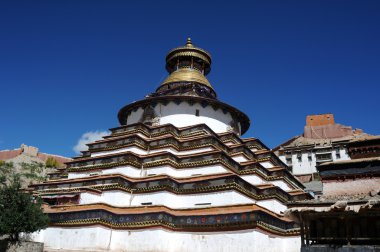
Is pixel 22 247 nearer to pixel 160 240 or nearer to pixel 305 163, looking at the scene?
pixel 160 240

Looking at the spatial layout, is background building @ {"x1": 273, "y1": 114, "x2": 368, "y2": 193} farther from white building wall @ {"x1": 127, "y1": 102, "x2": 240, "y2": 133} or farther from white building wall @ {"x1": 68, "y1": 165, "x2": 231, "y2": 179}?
white building wall @ {"x1": 68, "y1": 165, "x2": 231, "y2": 179}

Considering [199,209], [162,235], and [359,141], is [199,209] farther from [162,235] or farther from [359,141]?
[359,141]

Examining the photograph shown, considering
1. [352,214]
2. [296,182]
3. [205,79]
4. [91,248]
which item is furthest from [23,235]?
[205,79]

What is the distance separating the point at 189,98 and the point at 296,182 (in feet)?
32.6

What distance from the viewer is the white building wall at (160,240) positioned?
640 inches

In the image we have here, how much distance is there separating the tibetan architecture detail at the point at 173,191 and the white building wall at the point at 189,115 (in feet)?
0.25

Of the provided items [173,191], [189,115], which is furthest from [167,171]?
[189,115]

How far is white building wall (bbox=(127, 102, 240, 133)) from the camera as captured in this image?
89.1ft

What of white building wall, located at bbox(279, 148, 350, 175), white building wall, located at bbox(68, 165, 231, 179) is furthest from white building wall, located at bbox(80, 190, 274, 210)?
white building wall, located at bbox(279, 148, 350, 175)

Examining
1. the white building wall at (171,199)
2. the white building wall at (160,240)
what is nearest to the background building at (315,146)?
the white building wall at (171,199)

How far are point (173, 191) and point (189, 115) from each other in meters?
8.89

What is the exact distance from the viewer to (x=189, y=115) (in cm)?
2738

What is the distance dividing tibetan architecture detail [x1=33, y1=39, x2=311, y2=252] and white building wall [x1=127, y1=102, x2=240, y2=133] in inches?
3.0

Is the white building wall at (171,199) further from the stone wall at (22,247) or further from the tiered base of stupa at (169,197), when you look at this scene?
the stone wall at (22,247)
